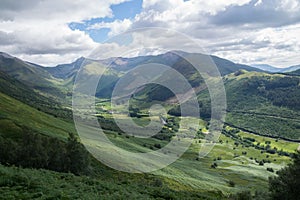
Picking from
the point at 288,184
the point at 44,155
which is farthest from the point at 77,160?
the point at 288,184

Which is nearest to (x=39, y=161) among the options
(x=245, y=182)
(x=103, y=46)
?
(x=103, y=46)

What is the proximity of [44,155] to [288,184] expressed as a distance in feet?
149

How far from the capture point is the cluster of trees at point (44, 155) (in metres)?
58.7

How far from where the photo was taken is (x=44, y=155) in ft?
198

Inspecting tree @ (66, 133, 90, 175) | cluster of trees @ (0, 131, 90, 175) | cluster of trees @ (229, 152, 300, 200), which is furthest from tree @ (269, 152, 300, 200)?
cluster of trees @ (0, 131, 90, 175)

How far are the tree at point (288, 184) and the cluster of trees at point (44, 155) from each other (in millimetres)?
38559

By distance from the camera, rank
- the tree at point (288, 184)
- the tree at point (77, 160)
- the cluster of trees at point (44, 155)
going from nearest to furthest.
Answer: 1. the tree at point (288, 184)
2. the cluster of trees at point (44, 155)
3. the tree at point (77, 160)

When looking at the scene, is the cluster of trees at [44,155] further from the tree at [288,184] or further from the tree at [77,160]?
the tree at [288,184]

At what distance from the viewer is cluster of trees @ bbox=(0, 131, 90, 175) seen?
58.7 m

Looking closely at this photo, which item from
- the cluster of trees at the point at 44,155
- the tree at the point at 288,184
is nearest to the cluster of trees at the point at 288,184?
the tree at the point at 288,184

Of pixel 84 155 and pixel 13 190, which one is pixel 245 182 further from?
pixel 13 190

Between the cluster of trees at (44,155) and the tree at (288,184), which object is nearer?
the tree at (288,184)

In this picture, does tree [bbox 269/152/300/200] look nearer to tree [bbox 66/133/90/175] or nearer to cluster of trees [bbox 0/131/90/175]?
tree [bbox 66/133/90/175]

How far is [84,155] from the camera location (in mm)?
65438
